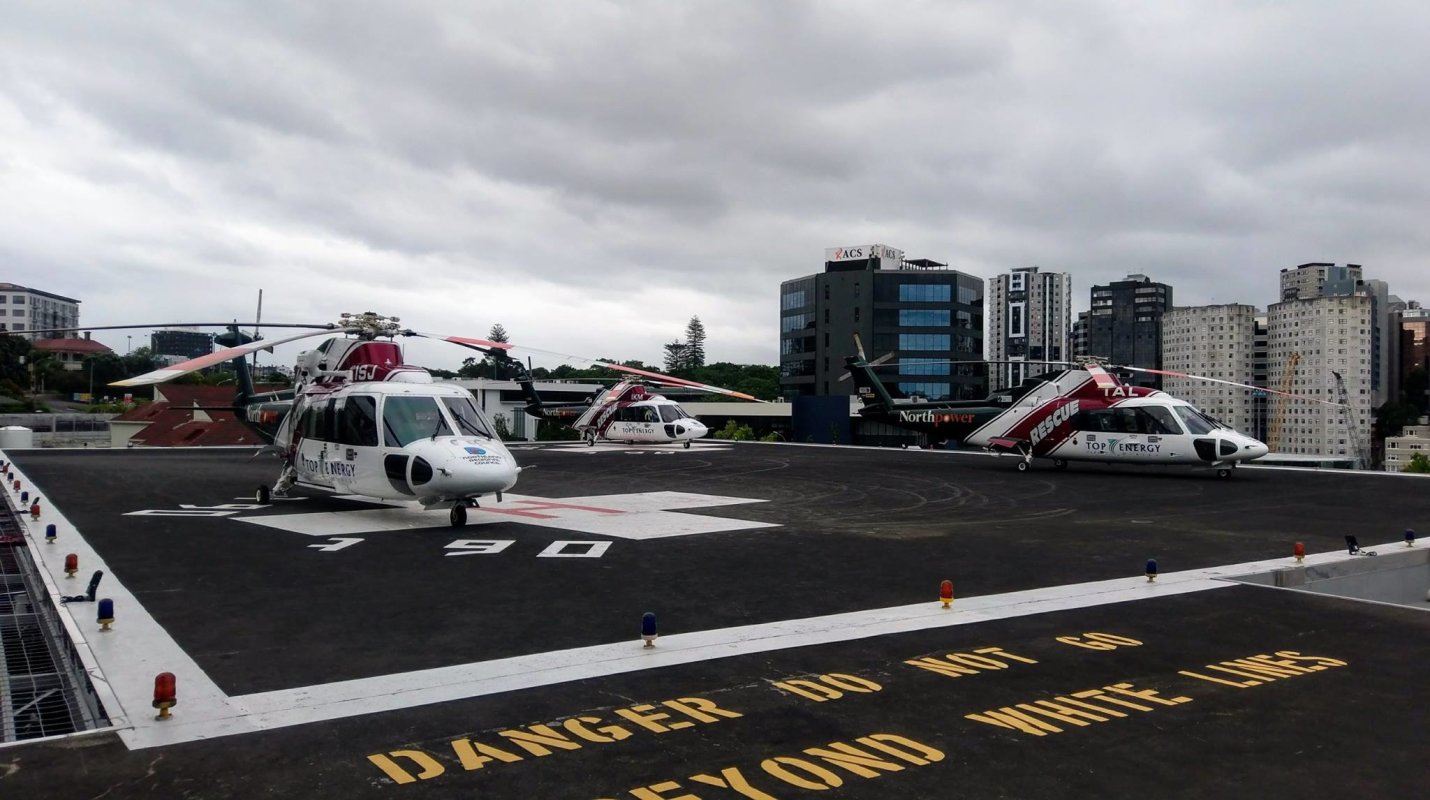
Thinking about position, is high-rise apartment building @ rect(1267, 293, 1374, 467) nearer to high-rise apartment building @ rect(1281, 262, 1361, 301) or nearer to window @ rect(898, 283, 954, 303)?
high-rise apartment building @ rect(1281, 262, 1361, 301)

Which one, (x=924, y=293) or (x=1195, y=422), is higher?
(x=924, y=293)

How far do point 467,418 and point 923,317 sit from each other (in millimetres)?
102136

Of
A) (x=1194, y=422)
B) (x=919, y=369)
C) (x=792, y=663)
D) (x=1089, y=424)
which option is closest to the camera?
(x=792, y=663)

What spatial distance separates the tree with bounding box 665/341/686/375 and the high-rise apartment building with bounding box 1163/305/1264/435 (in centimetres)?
9349

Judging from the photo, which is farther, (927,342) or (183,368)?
(927,342)

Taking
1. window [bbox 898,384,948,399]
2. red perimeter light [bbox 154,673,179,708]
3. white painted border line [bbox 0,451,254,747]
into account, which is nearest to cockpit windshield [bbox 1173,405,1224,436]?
white painted border line [bbox 0,451,254,747]

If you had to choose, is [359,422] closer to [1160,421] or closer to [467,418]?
[467,418]

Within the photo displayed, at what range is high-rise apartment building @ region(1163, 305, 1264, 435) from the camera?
124938 mm

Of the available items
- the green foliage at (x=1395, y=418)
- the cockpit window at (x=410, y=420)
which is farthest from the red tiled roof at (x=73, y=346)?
the green foliage at (x=1395, y=418)

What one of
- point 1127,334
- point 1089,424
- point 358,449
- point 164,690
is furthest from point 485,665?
point 1127,334

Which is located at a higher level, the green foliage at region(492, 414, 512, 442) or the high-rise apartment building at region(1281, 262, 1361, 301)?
the high-rise apartment building at region(1281, 262, 1361, 301)

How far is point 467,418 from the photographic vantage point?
1850 cm

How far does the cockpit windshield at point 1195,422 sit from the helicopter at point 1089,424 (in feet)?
0.09

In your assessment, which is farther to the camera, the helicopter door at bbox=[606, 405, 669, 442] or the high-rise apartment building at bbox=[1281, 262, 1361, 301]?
the high-rise apartment building at bbox=[1281, 262, 1361, 301]
